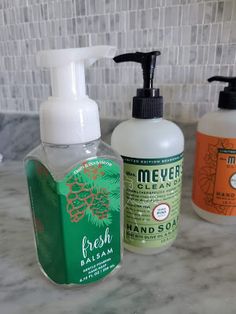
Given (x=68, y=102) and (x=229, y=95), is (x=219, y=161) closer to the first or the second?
(x=229, y=95)

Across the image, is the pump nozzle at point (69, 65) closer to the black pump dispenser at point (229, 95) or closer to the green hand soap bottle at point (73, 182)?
the green hand soap bottle at point (73, 182)

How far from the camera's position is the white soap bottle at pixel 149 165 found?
293 mm

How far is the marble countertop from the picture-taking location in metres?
0.25

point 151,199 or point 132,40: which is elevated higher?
point 132,40

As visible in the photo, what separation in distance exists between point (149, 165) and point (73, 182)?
0.09m

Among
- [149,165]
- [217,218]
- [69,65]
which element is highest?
[69,65]

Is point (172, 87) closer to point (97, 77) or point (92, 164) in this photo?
point (97, 77)

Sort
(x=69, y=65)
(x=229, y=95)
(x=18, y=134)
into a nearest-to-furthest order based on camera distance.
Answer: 1. (x=69, y=65)
2. (x=229, y=95)
3. (x=18, y=134)

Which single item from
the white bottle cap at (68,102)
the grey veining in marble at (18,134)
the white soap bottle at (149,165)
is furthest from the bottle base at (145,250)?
the grey veining in marble at (18,134)

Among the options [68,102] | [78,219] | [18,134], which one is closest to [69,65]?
[68,102]

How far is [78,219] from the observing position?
0.85 feet

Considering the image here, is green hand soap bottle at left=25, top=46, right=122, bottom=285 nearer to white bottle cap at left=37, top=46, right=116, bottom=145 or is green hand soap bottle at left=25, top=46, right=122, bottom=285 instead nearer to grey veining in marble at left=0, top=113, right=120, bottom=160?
white bottle cap at left=37, top=46, right=116, bottom=145

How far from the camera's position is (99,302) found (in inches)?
10.1

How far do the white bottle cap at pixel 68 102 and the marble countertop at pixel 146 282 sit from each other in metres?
0.14
